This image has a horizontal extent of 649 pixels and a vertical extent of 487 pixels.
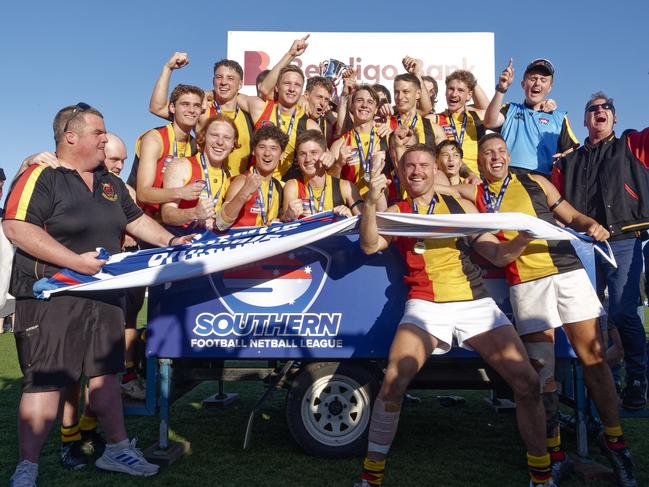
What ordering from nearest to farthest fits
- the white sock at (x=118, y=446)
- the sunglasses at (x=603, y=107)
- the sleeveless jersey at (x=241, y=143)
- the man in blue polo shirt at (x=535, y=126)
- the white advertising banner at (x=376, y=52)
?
the white sock at (x=118, y=446), the sunglasses at (x=603, y=107), the sleeveless jersey at (x=241, y=143), the man in blue polo shirt at (x=535, y=126), the white advertising banner at (x=376, y=52)

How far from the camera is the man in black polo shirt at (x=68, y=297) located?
11.0 ft

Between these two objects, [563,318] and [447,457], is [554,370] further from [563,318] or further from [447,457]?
[447,457]

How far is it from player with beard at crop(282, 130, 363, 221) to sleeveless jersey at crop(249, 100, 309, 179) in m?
0.56

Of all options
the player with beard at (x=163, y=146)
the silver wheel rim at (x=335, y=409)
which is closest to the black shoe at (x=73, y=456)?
the silver wheel rim at (x=335, y=409)

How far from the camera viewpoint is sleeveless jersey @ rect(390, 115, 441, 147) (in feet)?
17.8

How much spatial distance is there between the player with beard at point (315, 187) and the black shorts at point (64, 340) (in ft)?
5.21

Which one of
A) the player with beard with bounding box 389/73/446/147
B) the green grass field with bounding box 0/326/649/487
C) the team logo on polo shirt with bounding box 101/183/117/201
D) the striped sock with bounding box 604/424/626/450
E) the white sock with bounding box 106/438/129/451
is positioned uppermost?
the player with beard with bounding box 389/73/446/147

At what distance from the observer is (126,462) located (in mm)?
3717

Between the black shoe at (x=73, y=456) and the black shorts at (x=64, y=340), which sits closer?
the black shorts at (x=64, y=340)

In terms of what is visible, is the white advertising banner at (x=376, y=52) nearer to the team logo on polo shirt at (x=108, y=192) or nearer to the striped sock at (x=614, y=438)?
the team logo on polo shirt at (x=108, y=192)

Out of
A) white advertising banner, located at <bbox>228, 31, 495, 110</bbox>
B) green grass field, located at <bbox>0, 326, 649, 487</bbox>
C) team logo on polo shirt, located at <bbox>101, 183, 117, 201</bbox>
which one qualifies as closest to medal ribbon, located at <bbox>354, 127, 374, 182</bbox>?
team logo on polo shirt, located at <bbox>101, 183, 117, 201</bbox>

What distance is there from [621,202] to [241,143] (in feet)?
11.1

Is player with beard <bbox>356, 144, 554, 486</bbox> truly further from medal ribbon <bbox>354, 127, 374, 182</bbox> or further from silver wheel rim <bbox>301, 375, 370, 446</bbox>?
medal ribbon <bbox>354, 127, 374, 182</bbox>

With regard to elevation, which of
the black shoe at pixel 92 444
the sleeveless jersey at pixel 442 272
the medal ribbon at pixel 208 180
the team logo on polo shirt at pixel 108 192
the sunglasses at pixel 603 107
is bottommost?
the black shoe at pixel 92 444
